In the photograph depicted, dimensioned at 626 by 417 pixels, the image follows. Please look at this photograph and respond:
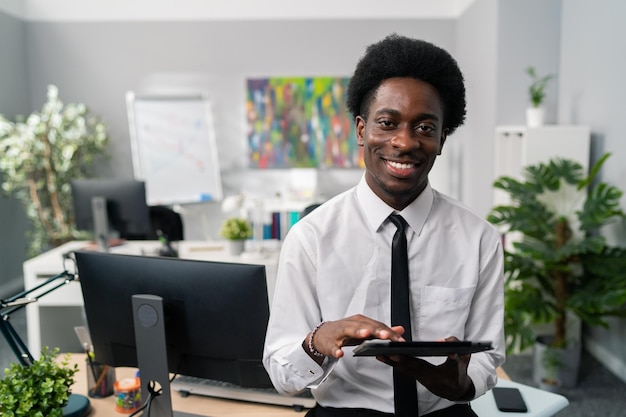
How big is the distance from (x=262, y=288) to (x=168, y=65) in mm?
4732

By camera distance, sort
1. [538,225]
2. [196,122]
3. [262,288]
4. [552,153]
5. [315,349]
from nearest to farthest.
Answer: [315,349]
[262,288]
[538,225]
[552,153]
[196,122]

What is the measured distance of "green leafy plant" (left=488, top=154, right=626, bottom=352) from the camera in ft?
9.79

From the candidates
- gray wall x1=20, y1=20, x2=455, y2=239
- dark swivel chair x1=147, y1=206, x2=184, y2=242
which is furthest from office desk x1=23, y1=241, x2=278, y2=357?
gray wall x1=20, y1=20, x2=455, y2=239

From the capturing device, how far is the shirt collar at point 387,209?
1.26m

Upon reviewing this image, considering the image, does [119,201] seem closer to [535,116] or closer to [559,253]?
[559,253]

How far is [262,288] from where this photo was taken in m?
1.22

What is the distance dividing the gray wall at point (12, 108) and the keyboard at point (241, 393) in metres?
4.15

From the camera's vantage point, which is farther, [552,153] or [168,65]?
[168,65]

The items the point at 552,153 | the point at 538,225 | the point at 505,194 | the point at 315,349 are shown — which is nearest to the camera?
the point at 315,349

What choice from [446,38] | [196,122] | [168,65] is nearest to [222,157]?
[196,122]

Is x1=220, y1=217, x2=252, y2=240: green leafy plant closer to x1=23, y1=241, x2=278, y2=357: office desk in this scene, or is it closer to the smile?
x1=23, y1=241, x2=278, y2=357: office desk

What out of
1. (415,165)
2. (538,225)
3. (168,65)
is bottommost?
(538,225)

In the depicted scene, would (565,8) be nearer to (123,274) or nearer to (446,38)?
(446,38)

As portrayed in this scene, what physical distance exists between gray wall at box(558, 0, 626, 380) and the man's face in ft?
8.41
